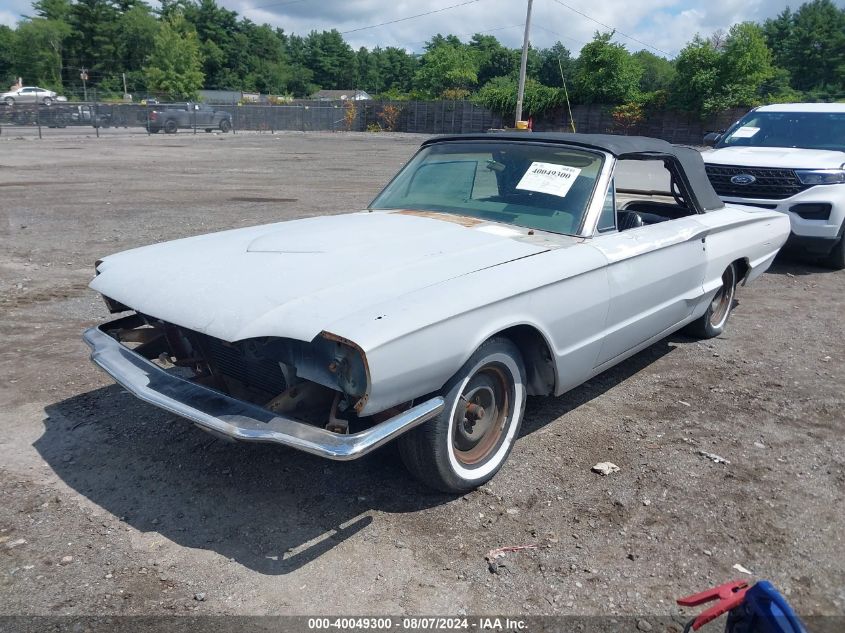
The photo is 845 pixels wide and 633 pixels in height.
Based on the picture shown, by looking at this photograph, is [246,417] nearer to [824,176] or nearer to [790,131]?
[824,176]

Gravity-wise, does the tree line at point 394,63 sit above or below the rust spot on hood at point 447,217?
above

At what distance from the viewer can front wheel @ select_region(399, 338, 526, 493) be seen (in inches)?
114

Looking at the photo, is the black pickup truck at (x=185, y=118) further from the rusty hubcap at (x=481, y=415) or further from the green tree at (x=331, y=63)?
the green tree at (x=331, y=63)

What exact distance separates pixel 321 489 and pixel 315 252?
1.13 m

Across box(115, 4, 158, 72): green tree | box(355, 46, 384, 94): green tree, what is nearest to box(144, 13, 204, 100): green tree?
box(115, 4, 158, 72): green tree

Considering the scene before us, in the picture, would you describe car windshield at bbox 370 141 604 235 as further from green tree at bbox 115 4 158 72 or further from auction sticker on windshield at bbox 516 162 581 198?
green tree at bbox 115 4 158 72

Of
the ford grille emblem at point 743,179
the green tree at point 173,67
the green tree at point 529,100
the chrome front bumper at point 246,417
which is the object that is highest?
the green tree at point 173,67

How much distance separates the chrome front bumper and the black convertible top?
212cm

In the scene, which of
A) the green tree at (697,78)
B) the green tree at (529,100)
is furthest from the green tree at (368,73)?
the green tree at (697,78)

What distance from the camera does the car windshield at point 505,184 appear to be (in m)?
3.87

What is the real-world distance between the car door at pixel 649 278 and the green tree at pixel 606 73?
136 ft

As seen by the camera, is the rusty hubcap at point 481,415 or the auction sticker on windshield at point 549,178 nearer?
the rusty hubcap at point 481,415

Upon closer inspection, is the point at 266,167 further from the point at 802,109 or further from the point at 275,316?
the point at 275,316

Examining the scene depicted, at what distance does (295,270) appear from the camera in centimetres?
304
